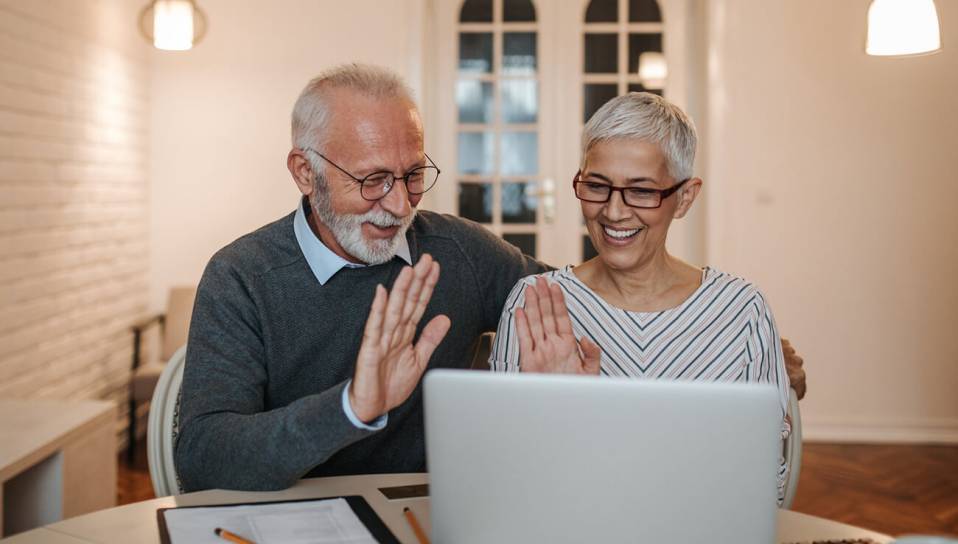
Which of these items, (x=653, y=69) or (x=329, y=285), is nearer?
(x=329, y=285)

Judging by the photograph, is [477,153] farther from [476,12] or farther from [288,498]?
[288,498]

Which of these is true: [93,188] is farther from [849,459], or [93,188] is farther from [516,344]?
[849,459]

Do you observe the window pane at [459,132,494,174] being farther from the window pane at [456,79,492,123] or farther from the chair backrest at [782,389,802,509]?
the chair backrest at [782,389,802,509]

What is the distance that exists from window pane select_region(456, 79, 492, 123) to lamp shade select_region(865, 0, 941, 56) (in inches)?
88.4

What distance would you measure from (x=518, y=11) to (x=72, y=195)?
245 centimetres

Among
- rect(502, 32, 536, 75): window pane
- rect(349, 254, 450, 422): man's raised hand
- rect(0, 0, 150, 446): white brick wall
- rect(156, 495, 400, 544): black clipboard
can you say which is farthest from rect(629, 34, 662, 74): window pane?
rect(156, 495, 400, 544): black clipboard

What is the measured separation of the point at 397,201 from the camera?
1827 mm

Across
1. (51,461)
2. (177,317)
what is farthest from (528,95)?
(51,461)

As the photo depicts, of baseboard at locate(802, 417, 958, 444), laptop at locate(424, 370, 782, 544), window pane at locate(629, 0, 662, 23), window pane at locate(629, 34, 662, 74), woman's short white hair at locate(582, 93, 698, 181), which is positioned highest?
window pane at locate(629, 0, 662, 23)

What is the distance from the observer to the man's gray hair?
Result: 1.86 meters

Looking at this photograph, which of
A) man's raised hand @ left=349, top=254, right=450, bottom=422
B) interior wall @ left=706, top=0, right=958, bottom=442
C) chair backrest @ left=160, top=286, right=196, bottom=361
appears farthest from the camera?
interior wall @ left=706, top=0, right=958, bottom=442

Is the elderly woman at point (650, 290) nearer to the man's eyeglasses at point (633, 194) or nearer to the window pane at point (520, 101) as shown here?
the man's eyeglasses at point (633, 194)

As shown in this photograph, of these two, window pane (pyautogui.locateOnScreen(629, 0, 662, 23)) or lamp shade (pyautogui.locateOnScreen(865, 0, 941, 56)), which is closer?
lamp shade (pyautogui.locateOnScreen(865, 0, 941, 56))

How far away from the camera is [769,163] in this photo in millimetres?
4734
